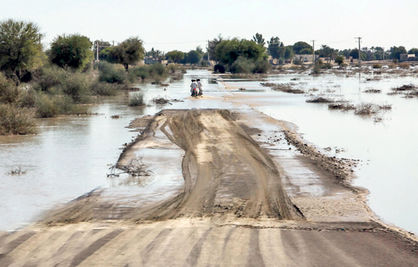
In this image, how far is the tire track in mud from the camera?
1078 cm

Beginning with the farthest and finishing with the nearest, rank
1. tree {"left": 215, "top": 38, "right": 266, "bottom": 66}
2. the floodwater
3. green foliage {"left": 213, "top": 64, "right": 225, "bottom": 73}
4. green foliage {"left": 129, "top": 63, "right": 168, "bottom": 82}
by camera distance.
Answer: green foliage {"left": 213, "top": 64, "right": 225, "bottom": 73} < tree {"left": 215, "top": 38, "right": 266, "bottom": 66} < green foliage {"left": 129, "top": 63, "right": 168, "bottom": 82} < the floodwater

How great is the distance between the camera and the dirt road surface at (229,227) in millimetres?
8016

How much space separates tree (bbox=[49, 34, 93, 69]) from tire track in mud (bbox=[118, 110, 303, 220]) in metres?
41.4

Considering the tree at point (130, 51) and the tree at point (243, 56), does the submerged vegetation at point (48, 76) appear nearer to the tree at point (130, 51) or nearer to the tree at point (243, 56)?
the tree at point (130, 51)

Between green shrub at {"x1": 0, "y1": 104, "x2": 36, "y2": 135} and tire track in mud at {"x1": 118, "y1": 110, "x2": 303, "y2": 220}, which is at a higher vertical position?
green shrub at {"x1": 0, "y1": 104, "x2": 36, "y2": 135}

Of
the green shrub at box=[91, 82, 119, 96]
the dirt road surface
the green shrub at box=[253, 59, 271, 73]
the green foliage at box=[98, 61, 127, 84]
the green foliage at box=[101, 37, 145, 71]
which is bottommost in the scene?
the dirt road surface

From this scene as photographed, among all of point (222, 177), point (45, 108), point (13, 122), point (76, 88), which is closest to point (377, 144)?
point (222, 177)

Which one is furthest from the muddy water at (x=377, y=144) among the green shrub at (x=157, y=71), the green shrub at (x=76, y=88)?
the green shrub at (x=157, y=71)

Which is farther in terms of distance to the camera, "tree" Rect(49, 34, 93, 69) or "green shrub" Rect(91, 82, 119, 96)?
"tree" Rect(49, 34, 93, 69)

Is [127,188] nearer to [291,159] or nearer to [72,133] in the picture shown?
[291,159]

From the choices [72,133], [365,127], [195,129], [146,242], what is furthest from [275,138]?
[146,242]

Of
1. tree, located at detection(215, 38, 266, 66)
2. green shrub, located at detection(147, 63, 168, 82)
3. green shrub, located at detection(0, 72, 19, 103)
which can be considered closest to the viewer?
green shrub, located at detection(0, 72, 19, 103)

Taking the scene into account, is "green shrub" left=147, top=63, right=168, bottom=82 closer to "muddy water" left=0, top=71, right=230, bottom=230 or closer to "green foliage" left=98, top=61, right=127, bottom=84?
"green foliage" left=98, top=61, right=127, bottom=84

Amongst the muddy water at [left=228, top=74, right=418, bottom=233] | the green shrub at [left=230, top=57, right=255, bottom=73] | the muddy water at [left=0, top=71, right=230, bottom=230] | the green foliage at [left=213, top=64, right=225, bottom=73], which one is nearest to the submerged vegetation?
the muddy water at [left=0, top=71, right=230, bottom=230]
